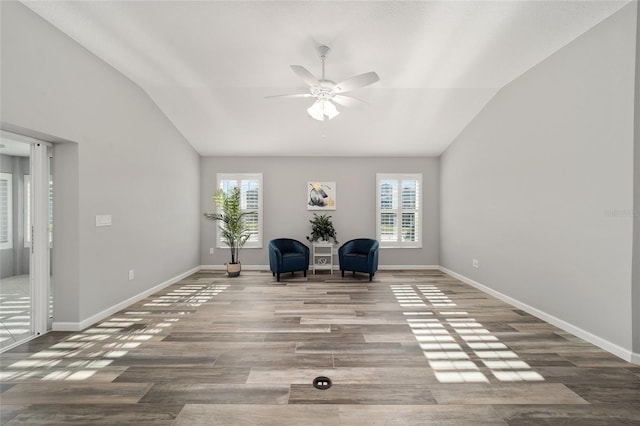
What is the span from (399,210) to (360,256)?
65.3 inches

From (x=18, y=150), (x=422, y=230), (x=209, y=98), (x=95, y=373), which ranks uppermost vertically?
(x=209, y=98)

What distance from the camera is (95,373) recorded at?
221 centimetres

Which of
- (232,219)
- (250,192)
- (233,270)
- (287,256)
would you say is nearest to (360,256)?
(287,256)

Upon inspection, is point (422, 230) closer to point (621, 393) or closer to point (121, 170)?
point (621, 393)

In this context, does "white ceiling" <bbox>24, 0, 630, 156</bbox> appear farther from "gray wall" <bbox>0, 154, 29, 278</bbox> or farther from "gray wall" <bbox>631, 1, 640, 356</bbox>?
"gray wall" <bbox>0, 154, 29, 278</bbox>

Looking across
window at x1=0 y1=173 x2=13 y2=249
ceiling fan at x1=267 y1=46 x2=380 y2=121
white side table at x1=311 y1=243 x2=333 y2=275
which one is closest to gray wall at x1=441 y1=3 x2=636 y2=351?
ceiling fan at x1=267 y1=46 x2=380 y2=121

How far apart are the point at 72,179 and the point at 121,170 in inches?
27.0

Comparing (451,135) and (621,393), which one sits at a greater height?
(451,135)

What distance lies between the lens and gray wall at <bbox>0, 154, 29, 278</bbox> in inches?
167

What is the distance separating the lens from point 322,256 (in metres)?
6.23

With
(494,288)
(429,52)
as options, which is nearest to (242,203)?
(429,52)

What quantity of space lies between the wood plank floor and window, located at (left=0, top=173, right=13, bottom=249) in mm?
2698

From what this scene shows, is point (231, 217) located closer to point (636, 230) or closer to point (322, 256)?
point (322, 256)

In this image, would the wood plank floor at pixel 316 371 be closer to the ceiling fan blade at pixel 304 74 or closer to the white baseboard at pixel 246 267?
the white baseboard at pixel 246 267
